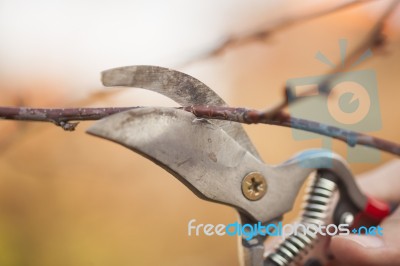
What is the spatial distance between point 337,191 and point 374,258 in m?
0.13

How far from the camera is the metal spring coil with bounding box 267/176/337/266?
715 mm

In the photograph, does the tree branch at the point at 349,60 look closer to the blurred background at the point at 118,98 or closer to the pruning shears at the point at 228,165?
the pruning shears at the point at 228,165

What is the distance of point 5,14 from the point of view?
123 cm

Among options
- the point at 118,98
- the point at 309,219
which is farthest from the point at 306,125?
the point at 118,98

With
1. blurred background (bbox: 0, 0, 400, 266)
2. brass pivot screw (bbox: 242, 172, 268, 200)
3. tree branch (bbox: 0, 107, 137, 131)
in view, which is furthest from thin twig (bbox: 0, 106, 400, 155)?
blurred background (bbox: 0, 0, 400, 266)

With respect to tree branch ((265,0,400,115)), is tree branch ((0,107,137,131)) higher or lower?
lower

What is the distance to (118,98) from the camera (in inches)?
43.9

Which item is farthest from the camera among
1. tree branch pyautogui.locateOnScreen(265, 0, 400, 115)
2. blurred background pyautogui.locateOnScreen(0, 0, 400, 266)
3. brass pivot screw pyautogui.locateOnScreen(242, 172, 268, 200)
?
blurred background pyautogui.locateOnScreen(0, 0, 400, 266)

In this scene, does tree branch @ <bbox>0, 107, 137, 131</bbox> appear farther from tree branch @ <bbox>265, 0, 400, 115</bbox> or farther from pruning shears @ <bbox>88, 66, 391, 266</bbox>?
tree branch @ <bbox>265, 0, 400, 115</bbox>

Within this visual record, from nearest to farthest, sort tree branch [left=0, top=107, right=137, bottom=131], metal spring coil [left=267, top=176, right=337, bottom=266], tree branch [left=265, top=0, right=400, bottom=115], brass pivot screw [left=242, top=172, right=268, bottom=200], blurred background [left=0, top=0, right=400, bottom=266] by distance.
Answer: tree branch [left=265, top=0, right=400, bottom=115] < tree branch [left=0, top=107, right=137, bottom=131] < brass pivot screw [left=242, top=172, right=268, bottom=200] < metal spring coil [left=267, top=176, right=337, bottom=266] < blurred background [left=0, top=0, right=400, bottom=266]

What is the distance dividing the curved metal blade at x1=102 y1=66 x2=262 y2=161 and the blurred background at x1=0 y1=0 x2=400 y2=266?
54 cm

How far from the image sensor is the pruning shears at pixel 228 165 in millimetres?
488

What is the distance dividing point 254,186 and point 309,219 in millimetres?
167

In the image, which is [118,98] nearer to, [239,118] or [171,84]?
[171,84]
